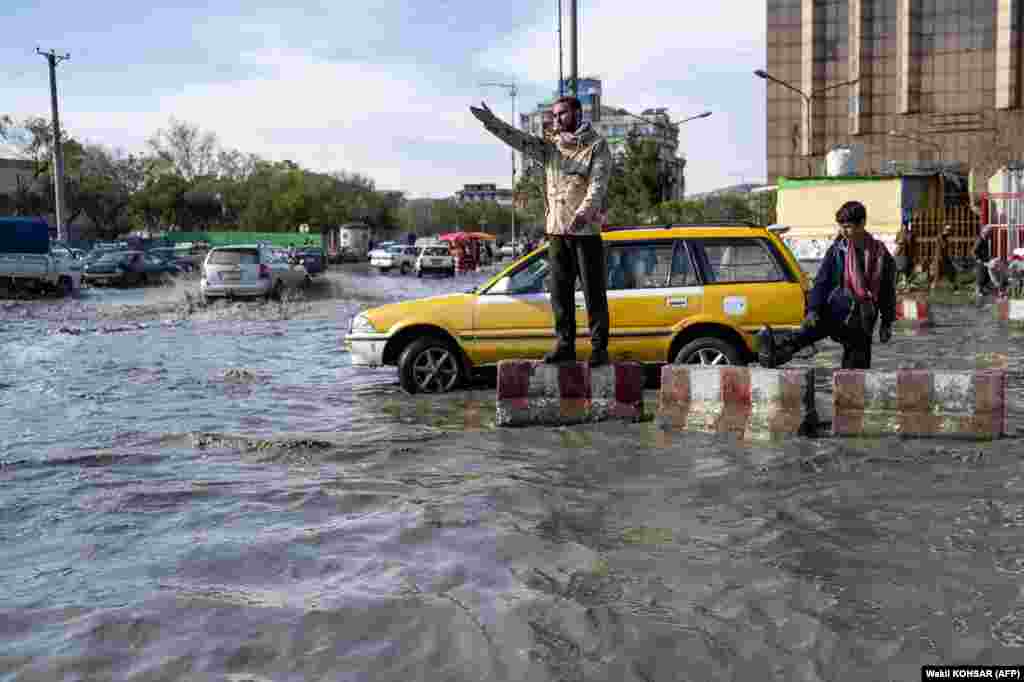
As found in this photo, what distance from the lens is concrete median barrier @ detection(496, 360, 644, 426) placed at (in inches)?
332

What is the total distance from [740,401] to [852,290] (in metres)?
1.07

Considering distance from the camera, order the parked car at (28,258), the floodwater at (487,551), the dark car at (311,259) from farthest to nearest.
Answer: the dark car at (311,259) < the parked car at (28,258) < the floodwater at (487,551)

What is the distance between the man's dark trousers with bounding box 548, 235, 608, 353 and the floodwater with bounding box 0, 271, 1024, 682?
29.2 inches

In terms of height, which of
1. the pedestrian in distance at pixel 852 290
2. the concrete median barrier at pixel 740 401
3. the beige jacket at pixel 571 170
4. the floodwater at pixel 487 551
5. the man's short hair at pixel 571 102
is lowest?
the floodwater at pixel 487 551

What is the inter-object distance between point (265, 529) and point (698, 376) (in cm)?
358

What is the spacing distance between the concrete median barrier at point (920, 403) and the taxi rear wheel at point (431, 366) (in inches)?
155

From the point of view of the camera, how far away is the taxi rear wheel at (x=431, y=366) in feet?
34.4

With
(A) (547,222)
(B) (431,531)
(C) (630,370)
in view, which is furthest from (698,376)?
(B) (431,531)

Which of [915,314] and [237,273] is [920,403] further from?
[237,273]

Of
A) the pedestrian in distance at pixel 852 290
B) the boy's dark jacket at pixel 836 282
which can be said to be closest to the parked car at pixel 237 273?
the pedestrian in distance at pixel 852 290

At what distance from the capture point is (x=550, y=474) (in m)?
6.78

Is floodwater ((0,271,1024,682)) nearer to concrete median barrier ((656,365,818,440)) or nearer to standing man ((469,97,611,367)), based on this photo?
concrete median barrier ((656,365,818,440))

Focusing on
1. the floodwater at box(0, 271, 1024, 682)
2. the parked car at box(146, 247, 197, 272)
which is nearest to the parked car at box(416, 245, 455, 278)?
the parked car at box(146, 247, 197, 272)

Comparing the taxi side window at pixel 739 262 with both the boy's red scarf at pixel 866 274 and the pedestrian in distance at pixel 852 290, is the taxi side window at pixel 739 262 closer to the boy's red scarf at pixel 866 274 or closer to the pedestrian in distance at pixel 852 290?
the pedestrian in distance at pixel 852 290
